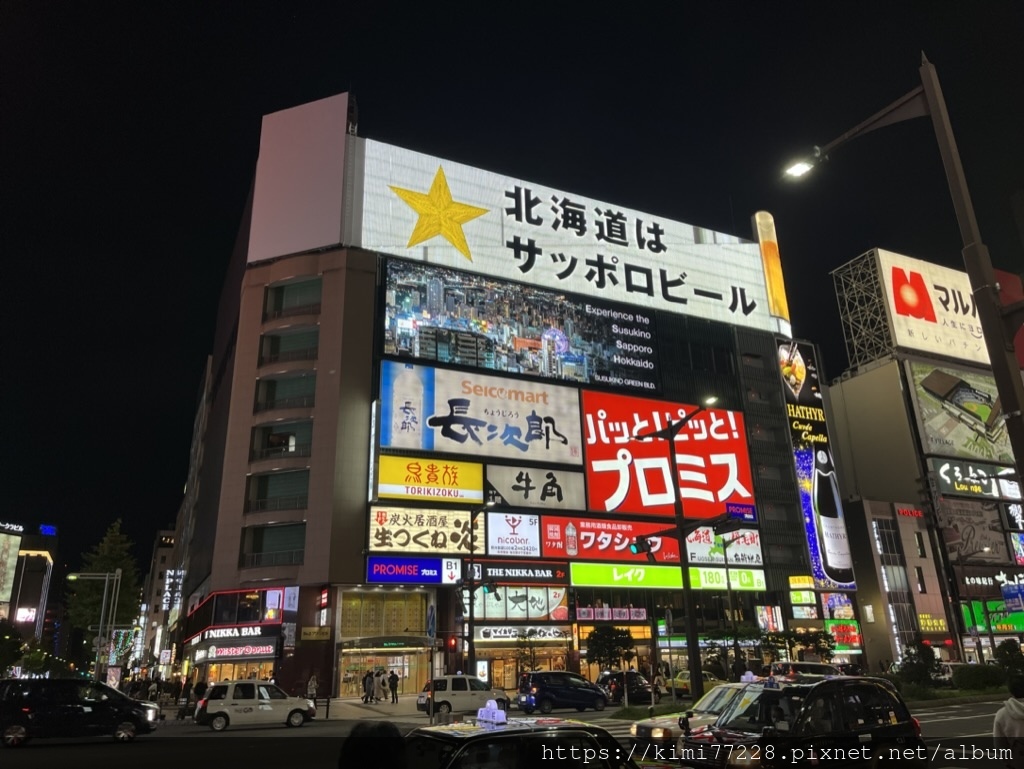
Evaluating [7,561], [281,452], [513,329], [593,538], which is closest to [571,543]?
[593,538]

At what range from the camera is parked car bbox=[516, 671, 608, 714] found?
92.5ft

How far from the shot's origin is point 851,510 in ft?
213

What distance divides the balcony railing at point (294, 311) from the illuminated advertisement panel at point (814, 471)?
135ft

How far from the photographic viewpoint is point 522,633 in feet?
147

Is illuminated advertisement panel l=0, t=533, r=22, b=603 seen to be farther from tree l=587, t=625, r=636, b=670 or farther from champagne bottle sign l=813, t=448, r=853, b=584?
champagne bottle sign l=813, t=448, r=853, b=584

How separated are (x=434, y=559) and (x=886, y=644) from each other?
40.3 metres

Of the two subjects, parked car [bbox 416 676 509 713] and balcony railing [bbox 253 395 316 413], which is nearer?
parked car [bbox 416 676 509 713]

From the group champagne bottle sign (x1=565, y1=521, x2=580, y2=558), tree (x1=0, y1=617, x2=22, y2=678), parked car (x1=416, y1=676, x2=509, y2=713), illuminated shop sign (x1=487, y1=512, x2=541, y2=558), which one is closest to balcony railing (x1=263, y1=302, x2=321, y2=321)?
illuminated shop sign (x1=487, y1=512, x2=541, y2=558)

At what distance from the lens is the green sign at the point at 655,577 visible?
47.6m

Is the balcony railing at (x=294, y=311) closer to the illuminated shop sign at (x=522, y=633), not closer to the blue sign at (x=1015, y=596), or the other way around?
the illuminated shop sign at (x=522, y=633)

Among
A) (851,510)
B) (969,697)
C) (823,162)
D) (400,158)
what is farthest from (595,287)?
(823,162)

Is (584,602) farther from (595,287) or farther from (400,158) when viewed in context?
(400,158)

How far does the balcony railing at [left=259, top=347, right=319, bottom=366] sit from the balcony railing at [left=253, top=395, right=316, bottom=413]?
2.61m

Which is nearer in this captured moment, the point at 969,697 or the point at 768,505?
the point at 969,697
